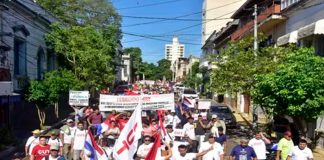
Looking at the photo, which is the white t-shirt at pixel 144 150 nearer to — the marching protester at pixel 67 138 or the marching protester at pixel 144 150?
the marching protester at pixel 144 150

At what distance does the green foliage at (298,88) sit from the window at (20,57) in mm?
14172

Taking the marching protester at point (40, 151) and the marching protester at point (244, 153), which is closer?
the marching protester at point (40, 151)

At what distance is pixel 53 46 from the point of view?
32.9 m

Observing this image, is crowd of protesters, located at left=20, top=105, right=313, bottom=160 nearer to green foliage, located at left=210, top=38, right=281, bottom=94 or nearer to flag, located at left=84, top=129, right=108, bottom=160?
flag, located at left=84, top=129, right=108, bottom=160

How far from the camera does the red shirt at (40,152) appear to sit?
11.0 meters

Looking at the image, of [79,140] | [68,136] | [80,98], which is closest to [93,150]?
[79,140]

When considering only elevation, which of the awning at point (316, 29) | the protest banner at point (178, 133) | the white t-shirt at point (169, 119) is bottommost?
the protest banner at point (178, 133)

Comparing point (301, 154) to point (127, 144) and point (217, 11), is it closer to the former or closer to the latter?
point (127, 144)

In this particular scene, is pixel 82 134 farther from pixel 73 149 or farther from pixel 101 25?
pixel 101 25

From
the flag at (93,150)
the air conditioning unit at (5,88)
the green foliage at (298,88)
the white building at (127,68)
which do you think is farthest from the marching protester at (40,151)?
the white building at (127,68)

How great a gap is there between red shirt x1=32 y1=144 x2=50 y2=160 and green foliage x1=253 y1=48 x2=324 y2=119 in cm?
824

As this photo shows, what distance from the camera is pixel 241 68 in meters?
21.9

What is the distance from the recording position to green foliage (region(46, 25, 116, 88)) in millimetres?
31812

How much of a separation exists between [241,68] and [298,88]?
6264mm
